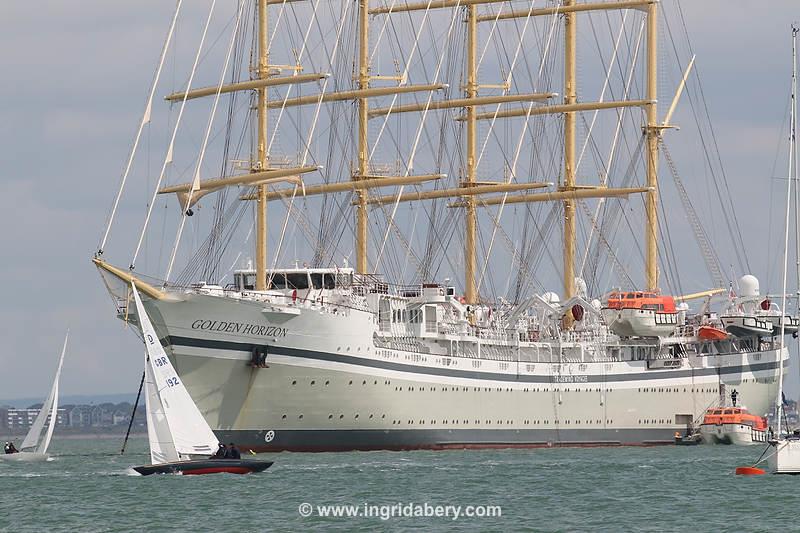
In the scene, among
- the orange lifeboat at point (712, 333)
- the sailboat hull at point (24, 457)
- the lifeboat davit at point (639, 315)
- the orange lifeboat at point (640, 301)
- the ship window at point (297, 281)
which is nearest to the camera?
the sailboat hull at point (24, 457)

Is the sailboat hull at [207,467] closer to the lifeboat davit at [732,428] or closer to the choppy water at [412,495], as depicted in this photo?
the choppy water at [412,495]

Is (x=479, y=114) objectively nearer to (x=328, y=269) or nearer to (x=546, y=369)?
(x=546, y=369)

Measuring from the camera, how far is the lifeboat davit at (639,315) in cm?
11056

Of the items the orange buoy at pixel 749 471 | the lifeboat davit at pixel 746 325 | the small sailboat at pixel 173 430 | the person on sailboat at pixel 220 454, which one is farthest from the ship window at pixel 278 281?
the lifeboat davit at pixel 746 325

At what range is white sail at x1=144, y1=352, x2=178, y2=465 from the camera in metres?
68.7

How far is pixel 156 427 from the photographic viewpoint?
68750 mm

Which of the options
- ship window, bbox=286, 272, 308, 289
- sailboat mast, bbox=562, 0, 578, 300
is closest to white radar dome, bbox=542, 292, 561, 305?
sailboat mast, bbox=562, 0, 578, 300

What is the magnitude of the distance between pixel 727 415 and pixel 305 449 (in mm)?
31063

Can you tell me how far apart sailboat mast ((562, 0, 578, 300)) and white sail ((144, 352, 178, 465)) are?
51.5 meters

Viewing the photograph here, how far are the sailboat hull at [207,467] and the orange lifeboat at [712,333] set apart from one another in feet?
160

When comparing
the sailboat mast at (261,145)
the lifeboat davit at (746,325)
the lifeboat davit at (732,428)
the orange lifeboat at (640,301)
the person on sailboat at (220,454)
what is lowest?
the person on sailboat at (220,454)

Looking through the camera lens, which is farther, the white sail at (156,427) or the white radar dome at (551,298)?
the white radar dome at (551,298)

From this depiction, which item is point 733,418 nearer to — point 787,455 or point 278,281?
point 278,281

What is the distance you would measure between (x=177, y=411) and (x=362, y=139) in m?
36.0
